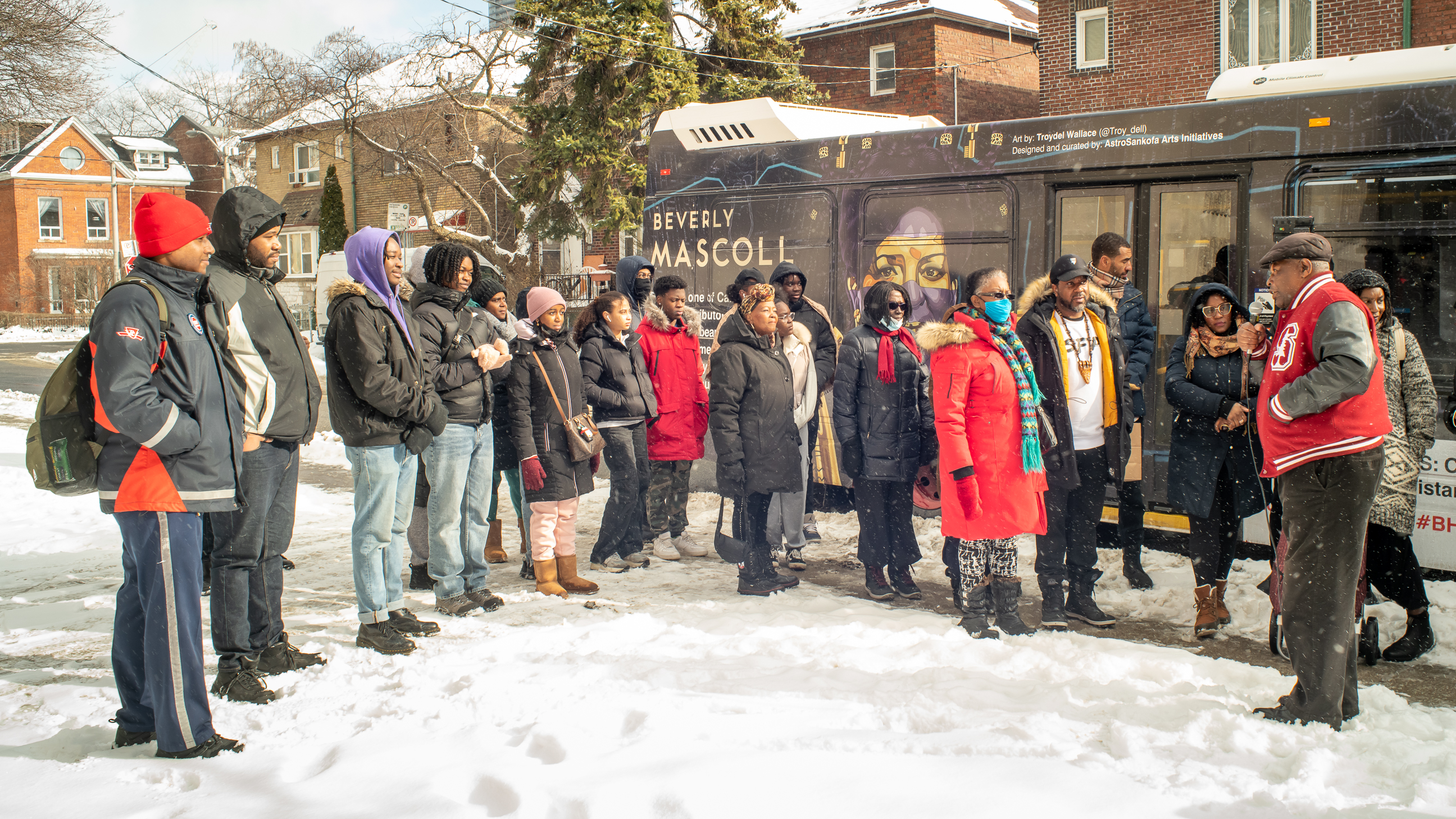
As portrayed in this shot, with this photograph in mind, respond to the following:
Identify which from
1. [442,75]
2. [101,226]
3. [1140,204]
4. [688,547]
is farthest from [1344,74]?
[101,226]

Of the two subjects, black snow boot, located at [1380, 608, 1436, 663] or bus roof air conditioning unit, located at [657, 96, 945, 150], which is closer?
black snow boot, located at [1380, 608, 1436, 663]

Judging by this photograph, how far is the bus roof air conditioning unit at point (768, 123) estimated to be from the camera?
8281 millimetres

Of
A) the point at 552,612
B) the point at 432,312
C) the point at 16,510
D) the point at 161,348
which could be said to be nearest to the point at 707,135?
the point at 432,312

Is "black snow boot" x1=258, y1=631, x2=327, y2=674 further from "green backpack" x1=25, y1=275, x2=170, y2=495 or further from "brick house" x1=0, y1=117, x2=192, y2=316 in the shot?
"brick house" x1=0, y1=117, x2=192, y2=316

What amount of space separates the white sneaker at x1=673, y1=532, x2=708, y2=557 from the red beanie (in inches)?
162

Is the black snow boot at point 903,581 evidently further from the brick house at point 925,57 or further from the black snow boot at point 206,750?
the brick house at point 925,57

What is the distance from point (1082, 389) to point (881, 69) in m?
21.6

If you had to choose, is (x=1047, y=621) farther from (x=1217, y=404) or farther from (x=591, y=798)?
(x=591, y=798)

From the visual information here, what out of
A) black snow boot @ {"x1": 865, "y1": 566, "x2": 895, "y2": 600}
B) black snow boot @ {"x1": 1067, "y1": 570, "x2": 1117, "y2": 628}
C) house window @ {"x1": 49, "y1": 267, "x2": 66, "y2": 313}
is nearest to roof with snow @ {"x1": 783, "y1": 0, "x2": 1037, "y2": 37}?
black snow boot @ {"x1": 865, "y1": 566, "x2": 895, "y2": 600}

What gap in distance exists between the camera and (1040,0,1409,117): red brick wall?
55.9 feet

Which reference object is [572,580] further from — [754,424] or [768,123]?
[768,123]

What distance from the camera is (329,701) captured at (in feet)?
13.9

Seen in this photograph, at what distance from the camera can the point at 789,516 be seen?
22.2 ft

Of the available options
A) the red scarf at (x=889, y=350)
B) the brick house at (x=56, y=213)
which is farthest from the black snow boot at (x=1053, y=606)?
the brick house at (x=56, y=213)
